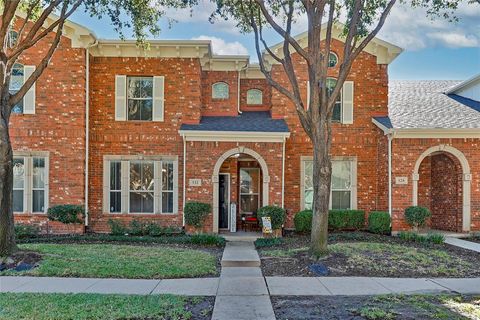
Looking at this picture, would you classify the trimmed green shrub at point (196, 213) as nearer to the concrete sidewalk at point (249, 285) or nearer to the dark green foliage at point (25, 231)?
the dark green foliage at point (25, 231)

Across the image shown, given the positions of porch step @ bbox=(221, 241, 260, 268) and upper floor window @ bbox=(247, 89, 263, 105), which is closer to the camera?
porch step @ bbox=(221, 241, 260, 268)

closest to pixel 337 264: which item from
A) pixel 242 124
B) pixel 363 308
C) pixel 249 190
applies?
pixel 363 308

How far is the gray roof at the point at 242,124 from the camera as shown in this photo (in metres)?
14.5

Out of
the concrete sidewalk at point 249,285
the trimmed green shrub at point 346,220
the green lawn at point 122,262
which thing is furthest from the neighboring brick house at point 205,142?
the concrete sidewalk at point 249,285

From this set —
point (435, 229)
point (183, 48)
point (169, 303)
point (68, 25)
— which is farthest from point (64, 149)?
point (435, 229)

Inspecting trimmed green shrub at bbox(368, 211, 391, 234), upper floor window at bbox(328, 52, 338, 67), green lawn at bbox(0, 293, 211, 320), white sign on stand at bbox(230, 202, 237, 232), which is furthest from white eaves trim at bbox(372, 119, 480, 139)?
green lawn at bbox(0, 293, 211, 320)

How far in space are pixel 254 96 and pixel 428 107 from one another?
7121mm

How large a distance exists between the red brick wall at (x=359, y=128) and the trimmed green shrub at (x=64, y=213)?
25.5ft

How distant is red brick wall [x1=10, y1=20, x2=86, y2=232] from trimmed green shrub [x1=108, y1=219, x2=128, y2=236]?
126cm

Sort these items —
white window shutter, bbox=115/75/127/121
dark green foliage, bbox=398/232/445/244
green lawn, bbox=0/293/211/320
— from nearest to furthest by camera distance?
green lawn, bbox=0/293/211/320 → dark green foliage, bbox=398/232/445/244 → white window shutter, bbox=115/75/127/121

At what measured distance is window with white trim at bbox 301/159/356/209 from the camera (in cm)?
1563

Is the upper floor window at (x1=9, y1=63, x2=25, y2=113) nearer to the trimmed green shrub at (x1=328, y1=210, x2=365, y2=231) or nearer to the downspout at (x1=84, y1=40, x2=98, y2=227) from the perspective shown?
the downspout at (x1=84, y1=40, x2=98, y2=227)

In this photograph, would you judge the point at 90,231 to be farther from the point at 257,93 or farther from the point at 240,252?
the point at 257,93

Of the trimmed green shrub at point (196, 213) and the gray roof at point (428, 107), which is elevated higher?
the gray roof at point (428, 107)
